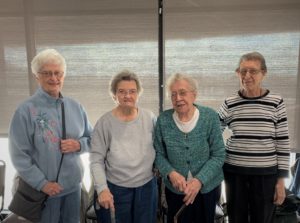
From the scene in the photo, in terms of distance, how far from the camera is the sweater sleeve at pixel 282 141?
1806mm

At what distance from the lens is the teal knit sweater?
167 centimetres

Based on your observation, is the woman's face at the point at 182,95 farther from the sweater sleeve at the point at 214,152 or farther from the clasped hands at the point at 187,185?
the clasped hands at the point at 187,185

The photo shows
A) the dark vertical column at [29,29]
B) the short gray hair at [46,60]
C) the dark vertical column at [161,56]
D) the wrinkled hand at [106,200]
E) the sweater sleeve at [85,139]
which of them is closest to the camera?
the wrinkled hand at [106,200]

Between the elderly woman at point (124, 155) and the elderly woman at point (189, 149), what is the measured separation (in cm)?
9

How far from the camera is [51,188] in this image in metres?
1.72

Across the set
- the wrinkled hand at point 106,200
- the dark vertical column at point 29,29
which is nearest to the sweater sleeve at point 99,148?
the wrinkled hand at point 106,200

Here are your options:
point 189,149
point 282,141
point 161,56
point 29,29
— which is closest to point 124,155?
point 189,149

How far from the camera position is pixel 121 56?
2.71 metres

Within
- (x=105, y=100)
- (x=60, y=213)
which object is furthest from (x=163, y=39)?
(x=60, y=213)

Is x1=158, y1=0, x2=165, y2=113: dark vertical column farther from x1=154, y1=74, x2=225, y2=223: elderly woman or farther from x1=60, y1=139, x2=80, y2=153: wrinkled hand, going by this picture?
x1=60, y1=139, x2=80, y2=153: wrinkled hand

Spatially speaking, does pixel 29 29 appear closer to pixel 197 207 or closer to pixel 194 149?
pixel 194 149

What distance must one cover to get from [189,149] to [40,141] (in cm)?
81

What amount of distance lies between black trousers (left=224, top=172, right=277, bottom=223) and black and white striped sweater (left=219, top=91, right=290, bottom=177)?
56 mm

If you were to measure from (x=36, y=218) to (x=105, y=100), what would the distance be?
4.25 feet
